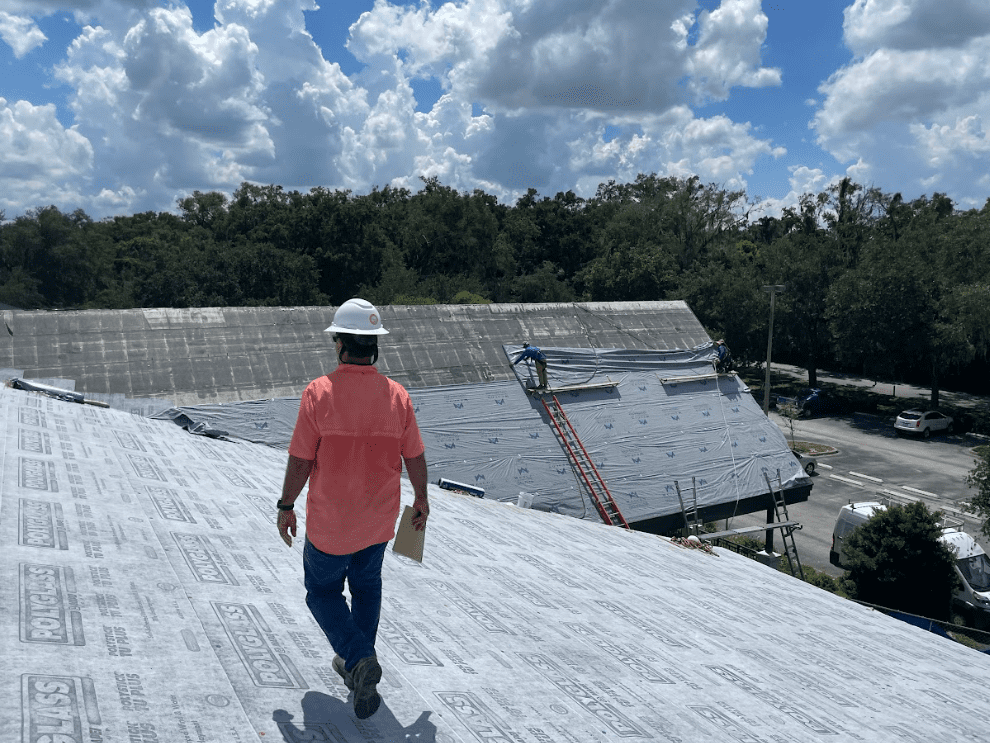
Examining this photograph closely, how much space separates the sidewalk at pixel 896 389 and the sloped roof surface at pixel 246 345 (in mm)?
27917

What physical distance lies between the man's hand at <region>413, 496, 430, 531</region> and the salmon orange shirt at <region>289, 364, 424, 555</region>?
9.7 inches

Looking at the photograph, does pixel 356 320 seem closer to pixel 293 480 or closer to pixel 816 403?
pixel 293 480

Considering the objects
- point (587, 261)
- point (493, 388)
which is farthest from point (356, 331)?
point (587, 261)

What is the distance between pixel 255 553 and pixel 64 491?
1415mm

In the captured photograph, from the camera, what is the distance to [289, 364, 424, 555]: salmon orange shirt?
118 inches

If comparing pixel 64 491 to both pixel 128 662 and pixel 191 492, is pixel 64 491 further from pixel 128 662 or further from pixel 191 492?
pixel 128 662

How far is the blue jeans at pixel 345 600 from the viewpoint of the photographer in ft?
9.83

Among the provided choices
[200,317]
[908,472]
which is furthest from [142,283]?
[908,472]

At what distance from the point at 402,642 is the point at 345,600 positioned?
28.6 inches

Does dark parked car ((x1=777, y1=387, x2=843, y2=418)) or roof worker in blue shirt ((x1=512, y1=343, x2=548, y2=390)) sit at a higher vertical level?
roof worker in blue shirt ((x1=512, y1=343, x2=548, y2=390))

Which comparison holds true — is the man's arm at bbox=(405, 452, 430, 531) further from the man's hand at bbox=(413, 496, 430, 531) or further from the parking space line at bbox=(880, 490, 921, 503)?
the parking space line at bbox=(880, 490, 921, 503)

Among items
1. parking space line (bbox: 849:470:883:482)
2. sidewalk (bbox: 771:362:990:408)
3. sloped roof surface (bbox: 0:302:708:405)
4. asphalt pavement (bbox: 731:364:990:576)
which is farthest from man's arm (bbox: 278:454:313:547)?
sidewalk (bbox: 771:362:990:408)

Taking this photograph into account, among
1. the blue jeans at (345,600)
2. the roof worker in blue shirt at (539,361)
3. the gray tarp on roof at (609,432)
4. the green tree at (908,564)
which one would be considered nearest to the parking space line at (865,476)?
the gray tarp on roof at (609,432)

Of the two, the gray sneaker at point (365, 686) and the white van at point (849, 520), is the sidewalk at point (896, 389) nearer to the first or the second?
the white van at point (849, 520)
